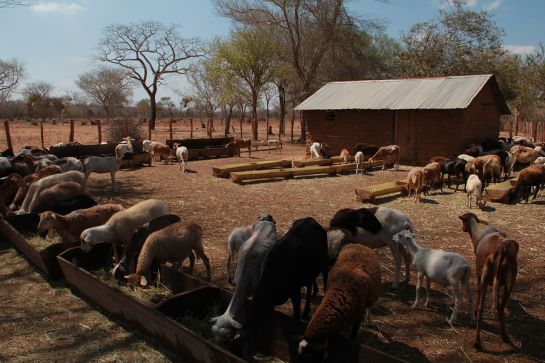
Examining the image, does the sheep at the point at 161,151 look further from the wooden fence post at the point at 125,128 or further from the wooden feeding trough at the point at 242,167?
the wooden fence post at the point at 125,128

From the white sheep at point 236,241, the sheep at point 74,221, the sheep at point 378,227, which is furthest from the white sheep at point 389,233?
the sheep at point 74,221

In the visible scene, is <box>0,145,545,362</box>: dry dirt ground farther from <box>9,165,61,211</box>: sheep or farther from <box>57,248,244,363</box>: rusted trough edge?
<box>9,165,61,211</box>: sheep

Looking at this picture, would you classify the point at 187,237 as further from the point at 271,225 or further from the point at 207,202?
the point at 207,202

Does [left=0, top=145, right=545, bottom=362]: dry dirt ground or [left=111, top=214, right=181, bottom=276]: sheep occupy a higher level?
[left=111, top=214, right=181, bottom=276]: sheep

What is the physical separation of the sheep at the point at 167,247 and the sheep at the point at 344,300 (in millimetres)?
2419

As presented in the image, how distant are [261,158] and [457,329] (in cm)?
2001

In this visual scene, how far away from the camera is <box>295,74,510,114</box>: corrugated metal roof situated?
19.9 m

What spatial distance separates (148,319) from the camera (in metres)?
4.81

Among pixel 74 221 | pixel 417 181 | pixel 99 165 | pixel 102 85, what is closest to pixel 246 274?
pixel 74 221

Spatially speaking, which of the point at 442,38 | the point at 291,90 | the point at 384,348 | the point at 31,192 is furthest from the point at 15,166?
the point at 442,38

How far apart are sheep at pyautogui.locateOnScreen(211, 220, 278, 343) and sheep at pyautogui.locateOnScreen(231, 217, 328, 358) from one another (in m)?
0.14

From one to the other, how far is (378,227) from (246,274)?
8.06 ft

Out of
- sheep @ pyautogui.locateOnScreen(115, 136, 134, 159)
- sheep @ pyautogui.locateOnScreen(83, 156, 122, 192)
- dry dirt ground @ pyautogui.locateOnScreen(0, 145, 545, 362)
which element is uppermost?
sheep @ pyautogui.locateOnScreen(115, 136, 134, 159)

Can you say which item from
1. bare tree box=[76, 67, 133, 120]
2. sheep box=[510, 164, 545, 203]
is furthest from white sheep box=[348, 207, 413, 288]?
bare tree box=[76, 67, 133, 120]
